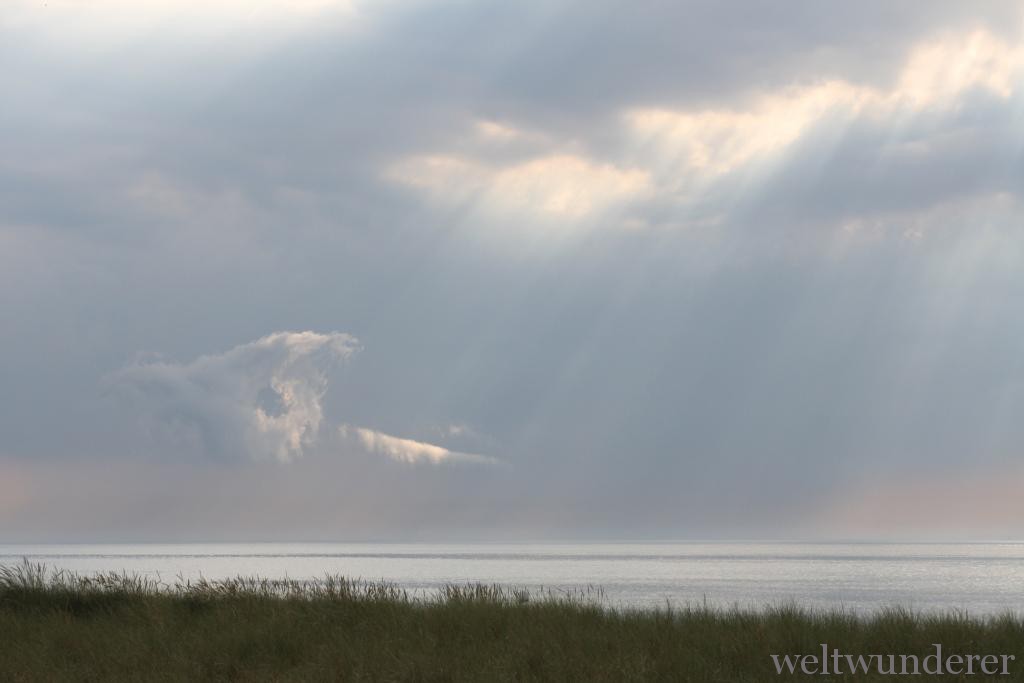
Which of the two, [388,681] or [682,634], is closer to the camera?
Result: [388,681]

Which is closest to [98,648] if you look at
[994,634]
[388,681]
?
[388,681]

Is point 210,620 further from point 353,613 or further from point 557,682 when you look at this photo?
point 557,682

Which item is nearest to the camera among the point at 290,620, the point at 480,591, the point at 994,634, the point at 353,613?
the point at 994,634

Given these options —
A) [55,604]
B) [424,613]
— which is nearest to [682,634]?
[424,613]

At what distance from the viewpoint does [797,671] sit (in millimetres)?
14023

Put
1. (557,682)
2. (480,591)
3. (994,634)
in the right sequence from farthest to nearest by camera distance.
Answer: (480,591), (994,634), (557,682)

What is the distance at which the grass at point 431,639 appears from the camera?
1412cm

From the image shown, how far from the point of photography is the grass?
14.1 m

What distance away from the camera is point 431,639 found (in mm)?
15750

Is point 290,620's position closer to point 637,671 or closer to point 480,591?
point 480,591

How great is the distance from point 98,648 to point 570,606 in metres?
8.33

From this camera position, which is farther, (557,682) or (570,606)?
(570,606)

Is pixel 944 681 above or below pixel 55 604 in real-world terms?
below

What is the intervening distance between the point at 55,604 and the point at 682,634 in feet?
43.4
